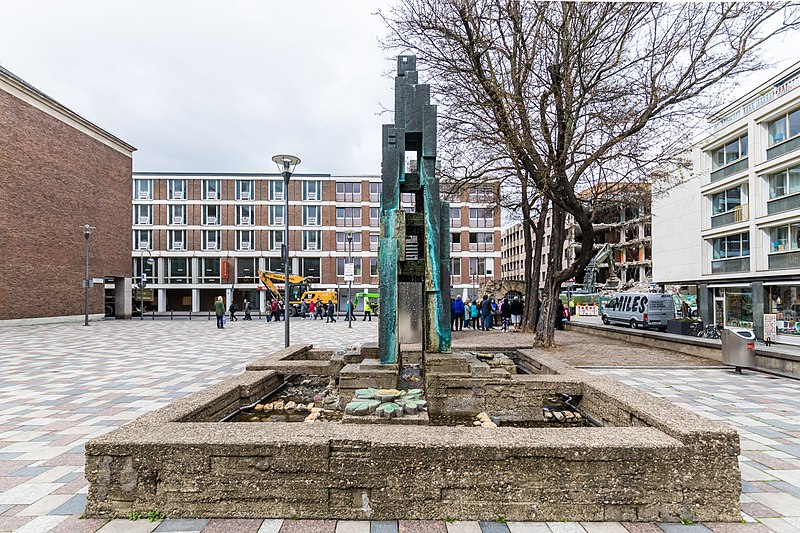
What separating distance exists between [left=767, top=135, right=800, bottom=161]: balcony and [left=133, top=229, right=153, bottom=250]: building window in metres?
54.9

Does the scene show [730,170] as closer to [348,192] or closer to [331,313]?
[331,313]

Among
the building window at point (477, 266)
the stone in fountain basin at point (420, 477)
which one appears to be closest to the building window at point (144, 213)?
the building window at point (477, 266)

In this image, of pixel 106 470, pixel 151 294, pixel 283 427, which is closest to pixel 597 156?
pixel 283 427

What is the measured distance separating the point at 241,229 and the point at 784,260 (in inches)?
1827

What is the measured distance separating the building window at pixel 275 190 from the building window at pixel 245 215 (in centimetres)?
245

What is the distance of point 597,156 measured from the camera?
1175 centimetres

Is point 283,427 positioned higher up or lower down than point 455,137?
lower down

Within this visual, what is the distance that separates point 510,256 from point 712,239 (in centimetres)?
5311

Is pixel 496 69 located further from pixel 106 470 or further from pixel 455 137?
pixel 106 470

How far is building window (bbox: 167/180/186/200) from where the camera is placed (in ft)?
164

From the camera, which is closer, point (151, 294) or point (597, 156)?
point (597, 156)

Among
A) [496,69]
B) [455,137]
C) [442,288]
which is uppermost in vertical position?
[496,69]

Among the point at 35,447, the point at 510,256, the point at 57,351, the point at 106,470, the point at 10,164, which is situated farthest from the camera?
the point at 510,256

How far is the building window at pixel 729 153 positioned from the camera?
26375 mm
